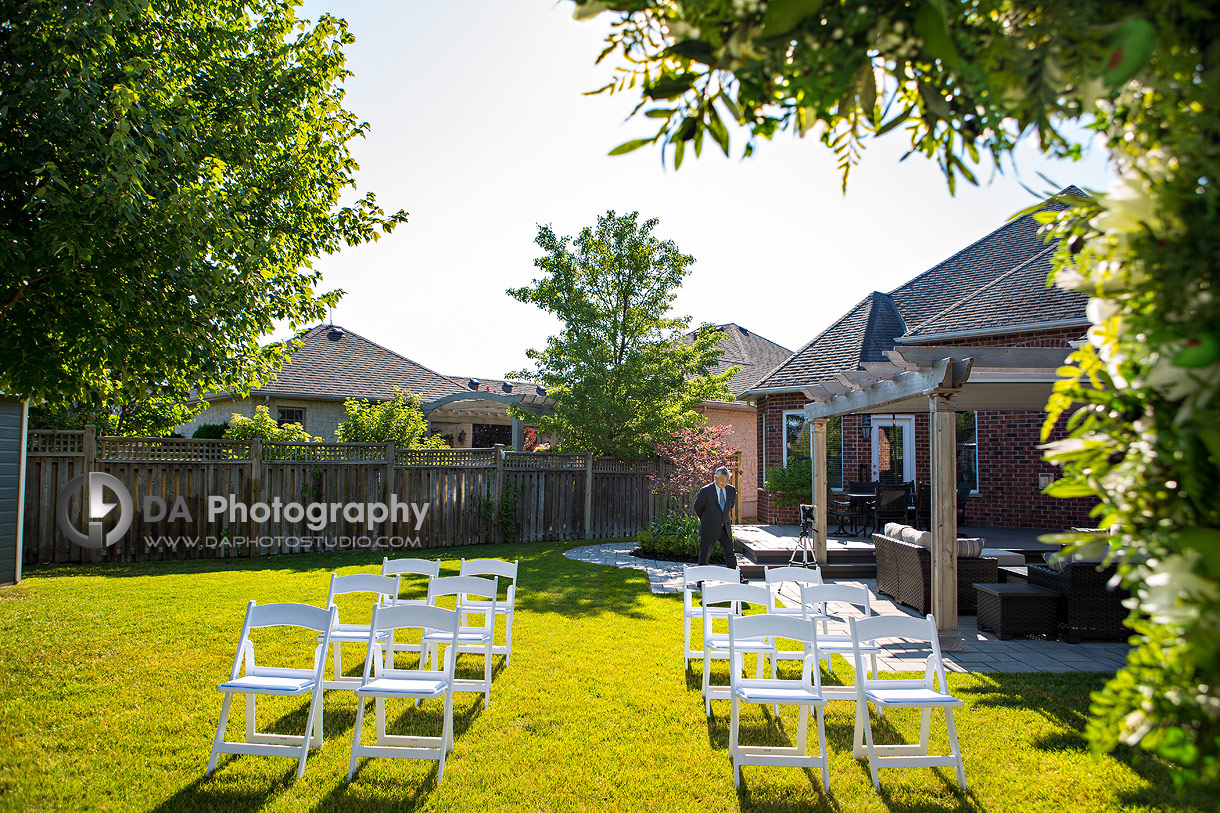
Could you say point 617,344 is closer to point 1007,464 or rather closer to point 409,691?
point 1007,464

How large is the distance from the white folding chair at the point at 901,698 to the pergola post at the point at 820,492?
6819mm

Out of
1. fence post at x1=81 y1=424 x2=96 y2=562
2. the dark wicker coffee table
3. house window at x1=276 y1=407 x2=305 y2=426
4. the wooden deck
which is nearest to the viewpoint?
the dark wicker coffee table

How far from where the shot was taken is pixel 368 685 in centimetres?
479

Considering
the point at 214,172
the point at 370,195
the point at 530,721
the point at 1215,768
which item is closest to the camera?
the point at 1215,768

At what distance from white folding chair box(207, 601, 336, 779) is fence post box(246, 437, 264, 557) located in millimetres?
9277

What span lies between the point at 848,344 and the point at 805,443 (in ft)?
9.88

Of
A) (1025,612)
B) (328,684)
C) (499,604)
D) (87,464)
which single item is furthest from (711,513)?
(87,464)

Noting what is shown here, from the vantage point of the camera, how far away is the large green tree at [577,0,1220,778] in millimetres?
1075

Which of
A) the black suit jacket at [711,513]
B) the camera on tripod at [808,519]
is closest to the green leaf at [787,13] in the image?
the black suit jacket at [711,513]

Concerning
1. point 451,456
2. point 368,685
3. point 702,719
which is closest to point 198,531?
point 451,456

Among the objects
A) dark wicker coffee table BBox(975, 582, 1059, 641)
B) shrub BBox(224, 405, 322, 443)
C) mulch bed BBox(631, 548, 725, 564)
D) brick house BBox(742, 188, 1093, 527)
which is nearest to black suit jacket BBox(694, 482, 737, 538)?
mulch bed BBox(631, 548, 725, 564)

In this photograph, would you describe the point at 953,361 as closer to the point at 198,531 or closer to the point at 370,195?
the point at 370,195

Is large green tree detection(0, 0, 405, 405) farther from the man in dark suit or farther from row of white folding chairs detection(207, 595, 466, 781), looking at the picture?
the man in dark suit

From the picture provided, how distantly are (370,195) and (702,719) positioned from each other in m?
7.44
